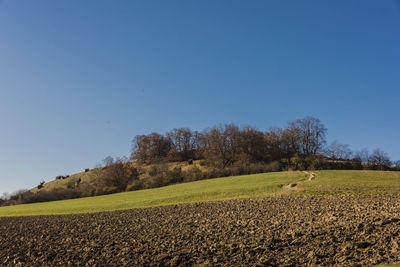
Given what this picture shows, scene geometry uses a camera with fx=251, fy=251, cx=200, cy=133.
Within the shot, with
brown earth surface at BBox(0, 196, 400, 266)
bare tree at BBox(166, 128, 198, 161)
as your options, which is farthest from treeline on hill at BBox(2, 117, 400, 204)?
brown earth surface at BBox(0, 196, 400, 266)

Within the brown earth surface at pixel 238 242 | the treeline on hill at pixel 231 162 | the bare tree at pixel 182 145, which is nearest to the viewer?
the brown earth surface at pixel 238 242

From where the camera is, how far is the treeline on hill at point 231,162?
177 ft

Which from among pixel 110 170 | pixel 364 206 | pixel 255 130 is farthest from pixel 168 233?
pixel 255 130

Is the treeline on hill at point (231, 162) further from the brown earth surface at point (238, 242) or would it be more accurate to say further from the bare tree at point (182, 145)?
the brown earth surface at point (238, 242)

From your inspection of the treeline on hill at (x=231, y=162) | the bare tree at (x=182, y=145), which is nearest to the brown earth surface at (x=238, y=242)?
the treeline on hill at (x=231, y=162)

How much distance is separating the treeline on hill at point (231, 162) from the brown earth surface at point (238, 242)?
3813 cm

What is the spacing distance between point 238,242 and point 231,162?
183 ft

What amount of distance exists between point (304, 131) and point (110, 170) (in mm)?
54046

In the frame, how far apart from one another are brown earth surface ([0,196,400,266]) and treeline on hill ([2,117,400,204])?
38.1 meters

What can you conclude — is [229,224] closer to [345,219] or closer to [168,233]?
[168,233]

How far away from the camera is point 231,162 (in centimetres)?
6644

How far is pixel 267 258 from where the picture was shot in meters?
9.20

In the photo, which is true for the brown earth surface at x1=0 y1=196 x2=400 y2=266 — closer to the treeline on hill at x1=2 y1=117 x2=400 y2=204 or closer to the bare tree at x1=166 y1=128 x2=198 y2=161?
the treeline on hill at x1=2 y1=117 x2=400 y2=204

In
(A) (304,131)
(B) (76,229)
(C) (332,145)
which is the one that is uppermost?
(A) (304,131)
